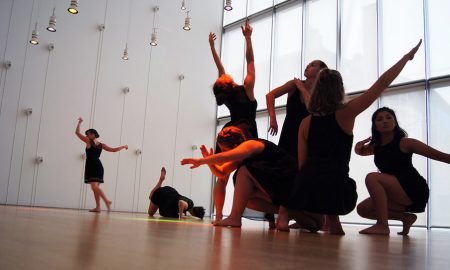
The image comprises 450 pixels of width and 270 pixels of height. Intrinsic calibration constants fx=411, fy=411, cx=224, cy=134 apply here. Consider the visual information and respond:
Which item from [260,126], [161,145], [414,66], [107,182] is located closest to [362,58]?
[414,66]

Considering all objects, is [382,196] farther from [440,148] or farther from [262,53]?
[262,53]

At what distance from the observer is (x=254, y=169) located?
2449mm

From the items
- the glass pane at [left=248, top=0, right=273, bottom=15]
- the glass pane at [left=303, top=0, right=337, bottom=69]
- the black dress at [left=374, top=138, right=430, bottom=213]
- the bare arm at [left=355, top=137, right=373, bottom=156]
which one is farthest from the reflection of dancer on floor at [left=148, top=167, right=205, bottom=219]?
the glass pane at [left=248, top=0, right=273, bottom=15]

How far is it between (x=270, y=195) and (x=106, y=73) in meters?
7.43

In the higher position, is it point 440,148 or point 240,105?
point 440,148

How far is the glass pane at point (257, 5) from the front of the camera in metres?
9.97

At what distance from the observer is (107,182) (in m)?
8.80

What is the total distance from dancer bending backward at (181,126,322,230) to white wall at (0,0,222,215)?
254 inches

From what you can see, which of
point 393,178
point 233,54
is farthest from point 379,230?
point 233,54

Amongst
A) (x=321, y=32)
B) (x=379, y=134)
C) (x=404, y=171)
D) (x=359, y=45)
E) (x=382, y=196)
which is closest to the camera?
(x=382, y=196)

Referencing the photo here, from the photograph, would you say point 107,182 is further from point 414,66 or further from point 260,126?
point 414,66

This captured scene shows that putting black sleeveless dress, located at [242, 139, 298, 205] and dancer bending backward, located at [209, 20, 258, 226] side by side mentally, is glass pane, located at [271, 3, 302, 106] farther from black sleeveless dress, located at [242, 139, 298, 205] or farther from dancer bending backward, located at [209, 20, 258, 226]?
black sleeveless dress, located at [242, 139, 298, 205]

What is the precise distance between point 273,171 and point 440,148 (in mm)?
5144

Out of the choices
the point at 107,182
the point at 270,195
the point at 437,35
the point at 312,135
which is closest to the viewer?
the point at 312,135
